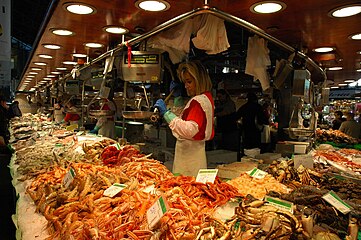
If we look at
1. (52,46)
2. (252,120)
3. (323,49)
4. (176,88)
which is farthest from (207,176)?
(252,120)

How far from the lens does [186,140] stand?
335 centimetres

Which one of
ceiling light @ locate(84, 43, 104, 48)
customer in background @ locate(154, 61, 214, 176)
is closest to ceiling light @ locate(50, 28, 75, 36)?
ceiling light @ locate(84, 43, 104, 48)

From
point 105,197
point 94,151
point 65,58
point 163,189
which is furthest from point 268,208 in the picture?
point 65,58

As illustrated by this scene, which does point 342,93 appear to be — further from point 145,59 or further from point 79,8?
point 79,8

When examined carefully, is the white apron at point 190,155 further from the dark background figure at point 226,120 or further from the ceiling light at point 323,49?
the dark background figure at point 226,120

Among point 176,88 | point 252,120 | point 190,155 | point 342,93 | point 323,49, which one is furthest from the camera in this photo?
point 342,93

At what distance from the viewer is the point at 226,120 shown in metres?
7.54

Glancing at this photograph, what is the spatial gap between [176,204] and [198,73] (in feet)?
5.68

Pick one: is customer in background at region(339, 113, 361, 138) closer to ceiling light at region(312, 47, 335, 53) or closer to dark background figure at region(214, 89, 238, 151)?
dark background figure at region(214, 89, 238, 151)

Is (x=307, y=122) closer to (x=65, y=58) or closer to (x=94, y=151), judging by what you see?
(x=94, y=151)

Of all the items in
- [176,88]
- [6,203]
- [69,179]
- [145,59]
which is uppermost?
[145,59]

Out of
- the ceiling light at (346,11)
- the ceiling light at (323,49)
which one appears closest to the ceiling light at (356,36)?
A: the ceiling light at (323,49)

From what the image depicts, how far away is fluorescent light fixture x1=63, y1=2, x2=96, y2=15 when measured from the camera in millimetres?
2930

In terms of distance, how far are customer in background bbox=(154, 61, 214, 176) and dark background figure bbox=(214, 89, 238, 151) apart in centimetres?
407
